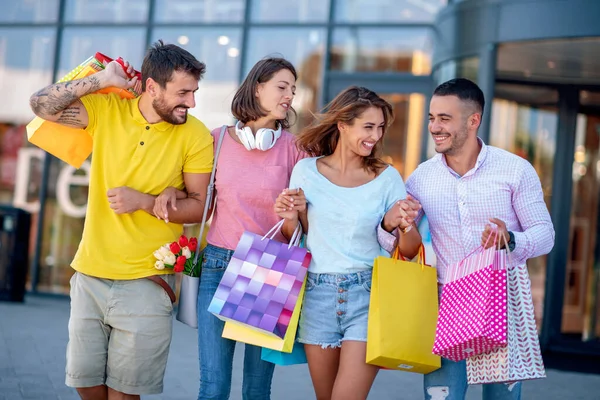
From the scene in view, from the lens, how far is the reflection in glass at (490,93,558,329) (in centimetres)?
878

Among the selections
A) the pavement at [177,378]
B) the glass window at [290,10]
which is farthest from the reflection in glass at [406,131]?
the pavement at [177,378]

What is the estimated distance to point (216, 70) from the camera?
34.3ft

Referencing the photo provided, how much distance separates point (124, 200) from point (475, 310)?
1.61 metres

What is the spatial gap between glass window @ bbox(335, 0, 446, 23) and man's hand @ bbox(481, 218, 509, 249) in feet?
20.9

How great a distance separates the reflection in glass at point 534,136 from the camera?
8781 millimetres

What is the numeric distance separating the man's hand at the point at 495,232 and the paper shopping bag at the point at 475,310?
0.04m

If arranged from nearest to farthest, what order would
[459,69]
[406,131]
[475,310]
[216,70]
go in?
[475,310] → [459,69] → [406,131] → [216,70]

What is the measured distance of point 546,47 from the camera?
22.5 feet

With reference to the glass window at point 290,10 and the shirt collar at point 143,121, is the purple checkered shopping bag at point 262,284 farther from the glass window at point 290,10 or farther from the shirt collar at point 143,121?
the glass window at point 290,10

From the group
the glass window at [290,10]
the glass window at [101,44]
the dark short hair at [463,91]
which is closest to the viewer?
the dark short hair at [463,91]

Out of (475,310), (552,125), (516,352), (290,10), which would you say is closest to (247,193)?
(475,310)

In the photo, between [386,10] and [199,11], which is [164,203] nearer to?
[386,10]

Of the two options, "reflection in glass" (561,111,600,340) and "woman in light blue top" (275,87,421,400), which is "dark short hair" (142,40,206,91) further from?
"reflection in glass" (561,111,600,340)

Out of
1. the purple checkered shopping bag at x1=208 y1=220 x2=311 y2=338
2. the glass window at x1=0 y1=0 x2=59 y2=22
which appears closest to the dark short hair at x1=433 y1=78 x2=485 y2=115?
the purple checkered shopping bag at x1=208 y1=220 x2=311 y2=338
